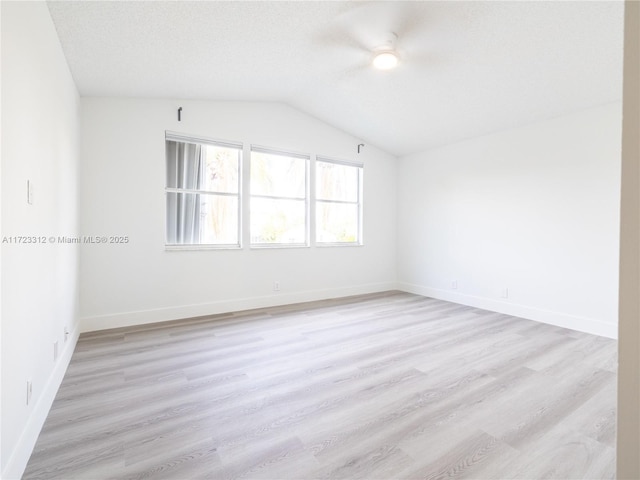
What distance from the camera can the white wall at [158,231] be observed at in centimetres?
336

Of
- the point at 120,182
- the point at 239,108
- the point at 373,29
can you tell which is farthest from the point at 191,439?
the point at 239,108

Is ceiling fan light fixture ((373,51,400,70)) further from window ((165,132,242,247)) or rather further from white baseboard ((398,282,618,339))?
white baseboard ((398,282,618,339))

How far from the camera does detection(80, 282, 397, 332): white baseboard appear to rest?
3377 mm

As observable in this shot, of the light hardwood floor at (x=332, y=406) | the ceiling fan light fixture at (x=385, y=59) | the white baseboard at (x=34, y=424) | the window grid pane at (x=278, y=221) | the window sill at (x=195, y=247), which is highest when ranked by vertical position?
the ceiling fan light fixture at (x=385, y=59)

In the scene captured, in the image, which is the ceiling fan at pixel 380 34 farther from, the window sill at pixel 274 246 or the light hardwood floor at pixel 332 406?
the light hardwood floor at pixel 332 406

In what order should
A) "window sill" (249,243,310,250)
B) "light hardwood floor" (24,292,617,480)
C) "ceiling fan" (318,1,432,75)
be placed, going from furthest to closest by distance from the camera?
"window sill" (249,243,310,250) → "ceiling fan" (318,1,432,75) → "light hardwood floor" (24,292,617,480)

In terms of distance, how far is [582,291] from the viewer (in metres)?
3.47

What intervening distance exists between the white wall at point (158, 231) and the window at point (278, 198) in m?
0.17

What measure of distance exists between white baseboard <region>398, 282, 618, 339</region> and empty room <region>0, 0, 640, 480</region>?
1.1 inches

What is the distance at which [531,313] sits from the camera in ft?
12.8

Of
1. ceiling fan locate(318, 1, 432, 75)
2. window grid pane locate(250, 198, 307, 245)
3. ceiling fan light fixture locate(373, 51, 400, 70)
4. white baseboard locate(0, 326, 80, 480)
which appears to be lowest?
white baseboard locate(0, 326, 80, 480)

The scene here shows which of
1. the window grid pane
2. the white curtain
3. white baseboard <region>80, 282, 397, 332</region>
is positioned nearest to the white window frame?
the window grid pane

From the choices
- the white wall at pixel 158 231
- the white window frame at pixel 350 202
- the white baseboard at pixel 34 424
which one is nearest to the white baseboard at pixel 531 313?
the white window frame at pixel 350 202

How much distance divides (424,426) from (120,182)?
3.72 m
